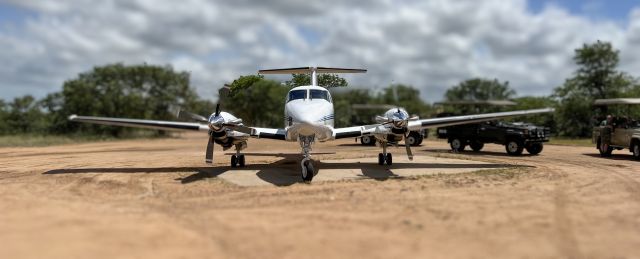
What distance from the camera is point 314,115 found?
501 inches

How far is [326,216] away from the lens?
8.04 meters

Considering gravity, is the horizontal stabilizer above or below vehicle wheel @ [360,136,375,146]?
above

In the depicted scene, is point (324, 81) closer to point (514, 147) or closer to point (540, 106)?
point (514, 147)

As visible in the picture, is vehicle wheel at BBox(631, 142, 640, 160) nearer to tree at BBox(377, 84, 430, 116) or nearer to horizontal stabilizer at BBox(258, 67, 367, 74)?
horizontal stabilizer at BBox(258, 67, 367, 74)

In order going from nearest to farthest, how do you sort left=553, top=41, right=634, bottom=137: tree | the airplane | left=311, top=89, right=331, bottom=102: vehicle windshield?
the airplane < left=311, top=89, right=331, bottom=102: vehicle windshield < left=553, top=41, right=634, bottom=137: tree

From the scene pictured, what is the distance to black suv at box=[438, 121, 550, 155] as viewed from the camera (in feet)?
71.1

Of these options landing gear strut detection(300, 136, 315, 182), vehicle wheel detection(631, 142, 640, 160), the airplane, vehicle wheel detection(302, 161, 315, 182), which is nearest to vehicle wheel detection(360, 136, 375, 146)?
the airplane

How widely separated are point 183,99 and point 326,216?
185ft

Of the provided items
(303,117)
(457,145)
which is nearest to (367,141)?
(457,145)

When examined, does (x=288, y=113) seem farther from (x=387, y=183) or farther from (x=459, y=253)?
(x=459, y=253)

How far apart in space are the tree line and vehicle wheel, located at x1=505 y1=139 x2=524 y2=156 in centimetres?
702

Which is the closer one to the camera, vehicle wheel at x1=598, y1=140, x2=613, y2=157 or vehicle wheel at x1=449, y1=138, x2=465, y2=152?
vehicle wheel at x1=598, y1=140, x2=613, y2=157

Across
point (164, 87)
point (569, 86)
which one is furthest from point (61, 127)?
point (569, 86)

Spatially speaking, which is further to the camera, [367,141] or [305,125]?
[367,141]
